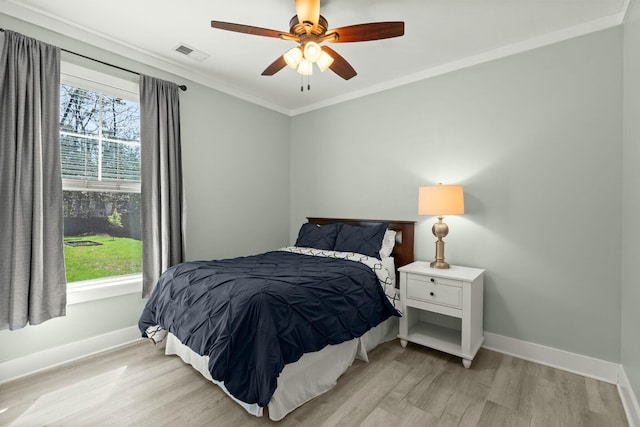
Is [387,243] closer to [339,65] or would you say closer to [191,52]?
[339,65]

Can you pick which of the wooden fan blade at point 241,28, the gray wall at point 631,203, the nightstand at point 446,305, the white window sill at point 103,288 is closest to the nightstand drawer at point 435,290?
the nightstand at point 446,305

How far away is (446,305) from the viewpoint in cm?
249

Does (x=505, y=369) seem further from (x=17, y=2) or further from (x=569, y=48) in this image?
(x=17, y=2)

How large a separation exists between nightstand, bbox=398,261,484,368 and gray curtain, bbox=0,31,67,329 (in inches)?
111

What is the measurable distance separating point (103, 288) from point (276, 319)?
1.82 meters

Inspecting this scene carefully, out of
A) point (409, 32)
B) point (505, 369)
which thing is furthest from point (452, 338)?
point (409, 32)

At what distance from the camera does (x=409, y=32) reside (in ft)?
8.13

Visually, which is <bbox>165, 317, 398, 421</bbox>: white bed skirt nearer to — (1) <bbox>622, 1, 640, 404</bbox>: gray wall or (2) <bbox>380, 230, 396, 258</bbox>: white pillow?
(2) <bbox>380, 230, 396, 258</bbox>: white pillow

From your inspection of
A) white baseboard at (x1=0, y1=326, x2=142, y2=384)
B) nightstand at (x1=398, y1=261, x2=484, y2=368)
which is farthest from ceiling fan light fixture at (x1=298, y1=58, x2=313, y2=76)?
white baseboard at (x1=0, y1=326, x2=142, y2=384)

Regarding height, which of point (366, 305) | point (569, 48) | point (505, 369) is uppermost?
point (569, 48)

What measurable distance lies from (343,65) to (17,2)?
7.73ft

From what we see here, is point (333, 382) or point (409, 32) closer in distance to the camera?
point (333, 382)

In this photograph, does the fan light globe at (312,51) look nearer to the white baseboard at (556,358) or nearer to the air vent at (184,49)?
the air vent at (184,49)

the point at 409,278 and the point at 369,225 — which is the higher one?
the point at 369,225
